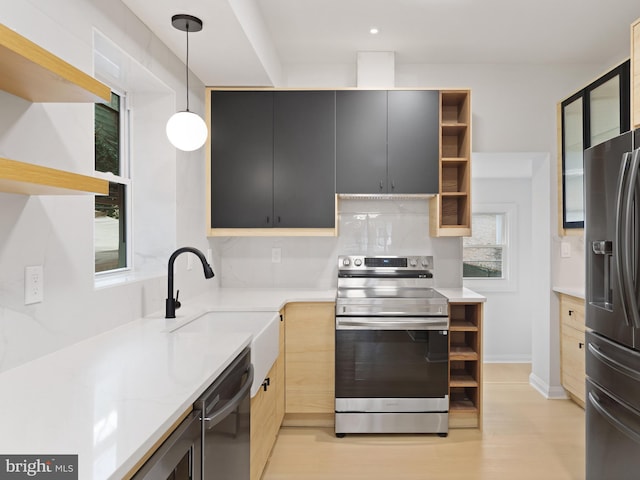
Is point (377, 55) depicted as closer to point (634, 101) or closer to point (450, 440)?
point (634, 101)

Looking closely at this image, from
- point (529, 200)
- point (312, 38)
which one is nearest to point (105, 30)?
point (312, 38)

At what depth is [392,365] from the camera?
9.79 feet

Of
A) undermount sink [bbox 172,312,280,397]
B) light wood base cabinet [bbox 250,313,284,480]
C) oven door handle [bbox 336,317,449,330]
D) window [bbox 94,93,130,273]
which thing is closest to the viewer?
undermount sink [bbox 172,312,280,397]

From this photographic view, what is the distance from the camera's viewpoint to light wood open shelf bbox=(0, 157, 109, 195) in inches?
40.9

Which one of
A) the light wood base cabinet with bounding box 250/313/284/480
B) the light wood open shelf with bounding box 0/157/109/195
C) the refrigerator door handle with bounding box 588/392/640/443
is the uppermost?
the light wood open shelf with bounding box 0/157/109/195

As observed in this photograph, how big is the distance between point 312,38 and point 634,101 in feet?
6.73

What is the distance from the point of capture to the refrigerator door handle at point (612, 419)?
1872 millimetres

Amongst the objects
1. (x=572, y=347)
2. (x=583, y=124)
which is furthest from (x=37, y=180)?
(x=572, y=347)

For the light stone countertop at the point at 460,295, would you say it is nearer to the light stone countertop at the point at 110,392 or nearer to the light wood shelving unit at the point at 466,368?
the light wood shelving unit at the point at 466,368

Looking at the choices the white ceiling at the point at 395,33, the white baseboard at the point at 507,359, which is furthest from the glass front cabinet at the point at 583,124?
the white baseboard at the point at 507,359

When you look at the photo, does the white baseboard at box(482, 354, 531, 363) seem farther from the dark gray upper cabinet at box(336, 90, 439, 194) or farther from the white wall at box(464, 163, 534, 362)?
the dark gray upper cabinet at box(336, 90, 439, 194)

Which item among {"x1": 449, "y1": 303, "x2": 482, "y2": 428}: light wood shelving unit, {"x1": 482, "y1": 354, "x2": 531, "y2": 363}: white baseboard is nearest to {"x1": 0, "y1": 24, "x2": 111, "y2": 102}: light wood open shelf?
{"x1": 449, "y1": 303, "x2": 482, "y2": 428}: light wood shelving unit

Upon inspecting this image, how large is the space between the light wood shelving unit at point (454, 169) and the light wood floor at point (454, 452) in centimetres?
139

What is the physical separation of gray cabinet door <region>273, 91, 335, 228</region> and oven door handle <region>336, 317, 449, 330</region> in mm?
767
